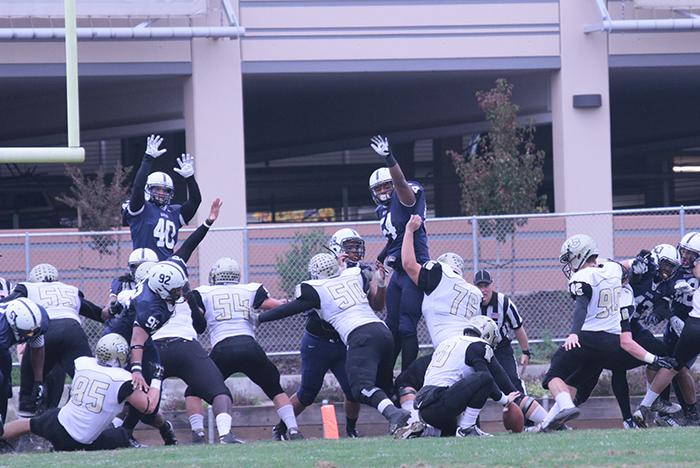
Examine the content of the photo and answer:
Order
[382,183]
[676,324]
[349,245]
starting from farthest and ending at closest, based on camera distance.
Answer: [676,324] < [349,245] < [382,183]

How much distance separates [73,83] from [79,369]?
2.48 meters

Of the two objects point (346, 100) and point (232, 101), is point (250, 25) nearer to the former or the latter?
point (232, 101)

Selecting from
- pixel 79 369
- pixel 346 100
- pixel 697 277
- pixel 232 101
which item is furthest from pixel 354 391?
pixel 346 100

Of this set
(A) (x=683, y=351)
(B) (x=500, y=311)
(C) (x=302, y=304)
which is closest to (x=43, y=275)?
(C) (x=302, y=304)

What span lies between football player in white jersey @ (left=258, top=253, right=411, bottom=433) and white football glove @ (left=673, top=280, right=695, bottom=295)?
9.70 feet

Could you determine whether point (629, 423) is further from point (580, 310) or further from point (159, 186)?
point (159, 186)

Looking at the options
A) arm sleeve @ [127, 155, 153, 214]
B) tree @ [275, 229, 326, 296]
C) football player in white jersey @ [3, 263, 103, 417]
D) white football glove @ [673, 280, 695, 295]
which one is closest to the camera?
arm sleeve @ [127, 155, 153, 214]

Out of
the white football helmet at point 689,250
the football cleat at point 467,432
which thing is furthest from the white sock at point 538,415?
the white football helmet at point 689,250

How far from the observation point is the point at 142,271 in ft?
37.2

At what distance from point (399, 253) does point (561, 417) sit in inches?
83.7

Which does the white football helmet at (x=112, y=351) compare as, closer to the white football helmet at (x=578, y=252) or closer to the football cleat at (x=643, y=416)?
A: the white football helmet at (x=578, y=252)

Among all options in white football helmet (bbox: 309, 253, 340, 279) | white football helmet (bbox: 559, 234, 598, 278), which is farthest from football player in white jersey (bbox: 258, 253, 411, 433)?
white football helmet (bbox: 559, 234, 598, 278)

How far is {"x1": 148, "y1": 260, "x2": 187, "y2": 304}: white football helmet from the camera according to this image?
1076cm

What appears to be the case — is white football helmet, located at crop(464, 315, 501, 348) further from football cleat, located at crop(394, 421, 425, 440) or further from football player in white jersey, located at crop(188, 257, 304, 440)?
football player in white jersey, located at crop(188, 257, 304, 440)
